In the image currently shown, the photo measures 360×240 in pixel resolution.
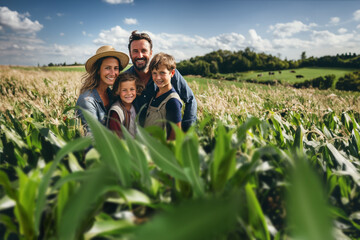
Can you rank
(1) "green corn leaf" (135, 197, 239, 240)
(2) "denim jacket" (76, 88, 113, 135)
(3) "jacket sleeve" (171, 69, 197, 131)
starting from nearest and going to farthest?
(1) "green corn leaf" (135, 197, 239, 240) < (2) "denim jacket" (76, 88, 113, 135) < (3) "jacket sleeve" (171, 69, 197, 131)

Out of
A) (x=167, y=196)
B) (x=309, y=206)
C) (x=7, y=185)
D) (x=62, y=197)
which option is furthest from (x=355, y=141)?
(x=7, y=185)

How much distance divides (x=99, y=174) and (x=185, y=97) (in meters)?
4.32

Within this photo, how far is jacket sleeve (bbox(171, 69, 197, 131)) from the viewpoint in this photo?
4.50m

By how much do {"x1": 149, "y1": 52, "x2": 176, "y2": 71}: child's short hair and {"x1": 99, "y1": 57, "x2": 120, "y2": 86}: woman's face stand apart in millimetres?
676

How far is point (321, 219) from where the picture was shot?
0.96ft

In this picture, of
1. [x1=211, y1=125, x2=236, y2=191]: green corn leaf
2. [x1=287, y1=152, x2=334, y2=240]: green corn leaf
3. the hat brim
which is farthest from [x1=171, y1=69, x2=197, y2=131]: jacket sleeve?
[x1=287, y1=152, x2=334, y2=240]: green corn leaf

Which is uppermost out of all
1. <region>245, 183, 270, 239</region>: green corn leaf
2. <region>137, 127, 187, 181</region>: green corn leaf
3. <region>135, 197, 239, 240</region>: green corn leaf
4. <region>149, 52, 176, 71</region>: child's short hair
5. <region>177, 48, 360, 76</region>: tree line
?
<region>177, 48, 360, 76</region>: tree line

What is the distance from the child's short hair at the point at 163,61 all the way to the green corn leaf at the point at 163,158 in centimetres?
283

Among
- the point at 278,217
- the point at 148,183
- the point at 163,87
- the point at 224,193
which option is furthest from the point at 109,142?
the point at 163,87

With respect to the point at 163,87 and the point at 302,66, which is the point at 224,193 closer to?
the point at 163,87

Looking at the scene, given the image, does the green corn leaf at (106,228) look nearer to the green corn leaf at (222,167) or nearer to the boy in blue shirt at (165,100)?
the green corn leaf at (222,167)


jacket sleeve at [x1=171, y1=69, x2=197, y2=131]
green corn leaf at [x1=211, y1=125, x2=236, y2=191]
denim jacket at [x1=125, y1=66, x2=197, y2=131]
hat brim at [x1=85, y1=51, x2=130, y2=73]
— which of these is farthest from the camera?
jacket sleeve at [x1=171, y1=69, x2=197, y2=131]

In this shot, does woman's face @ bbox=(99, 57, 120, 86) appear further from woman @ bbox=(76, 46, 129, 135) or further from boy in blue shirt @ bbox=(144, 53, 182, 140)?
boy in blue shirt @ bbox=(144, 53, 182, 140)

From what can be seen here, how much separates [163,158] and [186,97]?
4.03 metres
